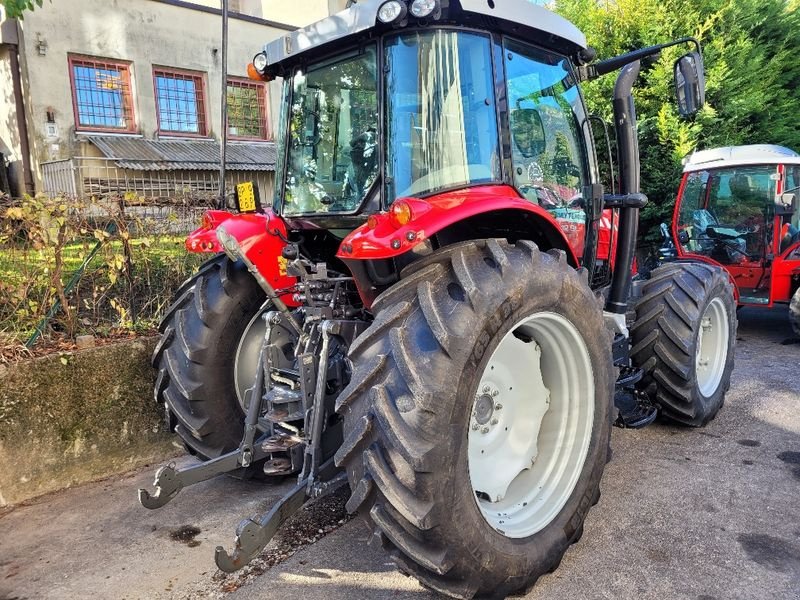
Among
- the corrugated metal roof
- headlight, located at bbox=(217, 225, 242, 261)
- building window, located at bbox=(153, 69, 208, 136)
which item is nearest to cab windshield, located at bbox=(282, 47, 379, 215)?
headlight, located at bbox=(217, 225, 242, 261)

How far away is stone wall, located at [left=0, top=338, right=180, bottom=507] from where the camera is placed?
135 inches

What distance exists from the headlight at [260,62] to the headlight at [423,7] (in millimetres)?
1091

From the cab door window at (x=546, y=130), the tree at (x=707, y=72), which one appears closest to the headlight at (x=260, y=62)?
the cab door window at (x=546, y=130)

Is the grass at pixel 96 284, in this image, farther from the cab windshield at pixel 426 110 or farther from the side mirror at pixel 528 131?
the side mirror at pixel 528 131

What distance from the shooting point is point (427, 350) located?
2.08 meters

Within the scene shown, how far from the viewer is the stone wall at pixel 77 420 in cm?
344

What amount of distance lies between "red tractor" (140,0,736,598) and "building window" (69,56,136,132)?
11.0 meters

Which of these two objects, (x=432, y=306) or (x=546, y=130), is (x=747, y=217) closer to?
(x=546, y=130)

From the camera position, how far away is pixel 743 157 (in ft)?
23.8

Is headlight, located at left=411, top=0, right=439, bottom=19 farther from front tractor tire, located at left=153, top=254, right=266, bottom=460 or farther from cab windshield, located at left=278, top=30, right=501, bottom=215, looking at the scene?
front tractor tire, located at left=153, top=254, right=266, bottom=460

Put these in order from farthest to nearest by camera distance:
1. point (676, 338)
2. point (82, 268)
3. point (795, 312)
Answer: point (795, 312) → point (82, 268) → point (676, 338)

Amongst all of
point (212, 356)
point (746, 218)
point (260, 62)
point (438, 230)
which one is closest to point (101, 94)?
point (260, 62)

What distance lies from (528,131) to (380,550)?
2118mm

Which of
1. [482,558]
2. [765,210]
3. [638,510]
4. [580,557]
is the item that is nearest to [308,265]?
[482,558]
